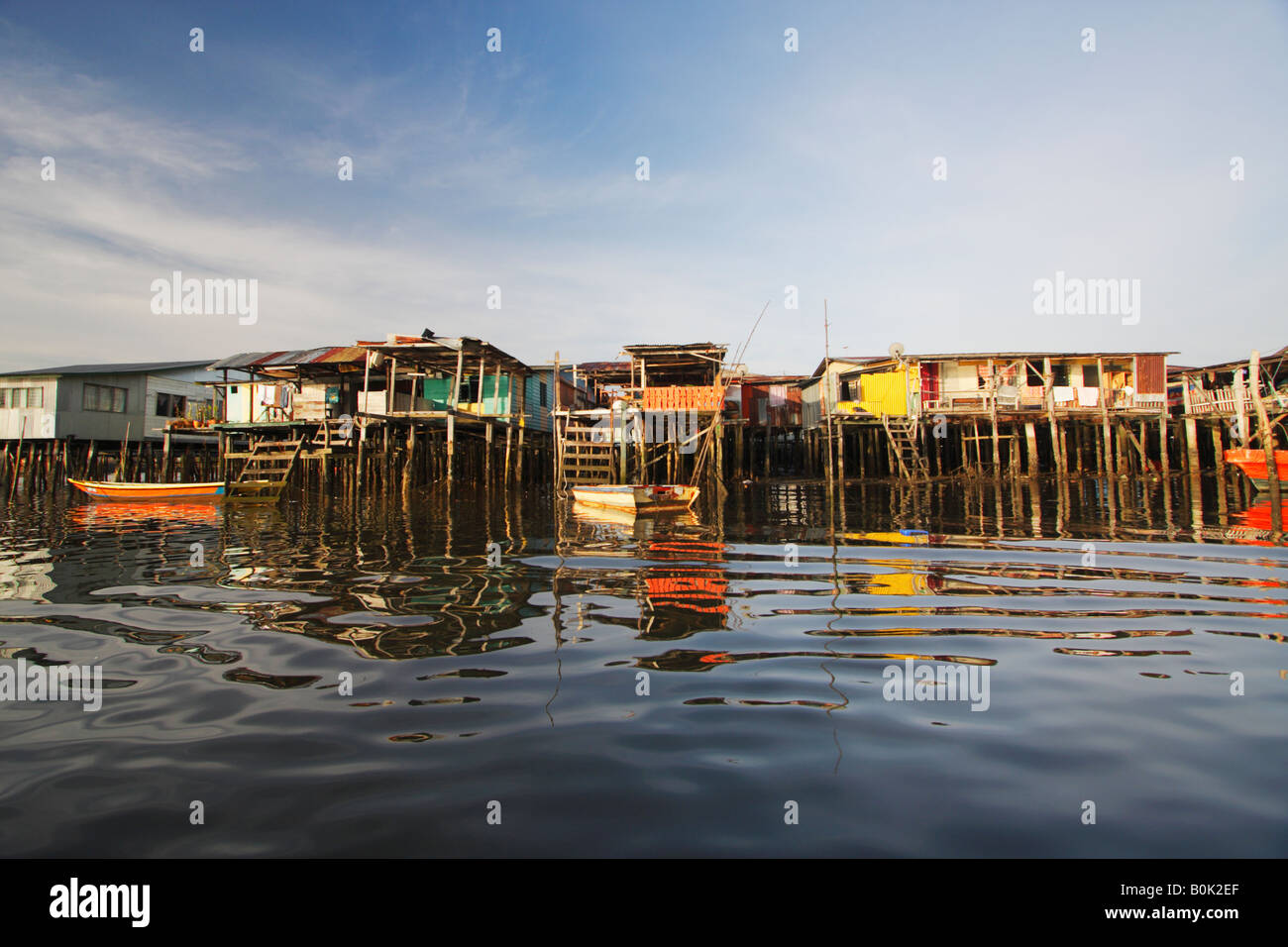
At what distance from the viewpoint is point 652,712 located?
3895 millimetres

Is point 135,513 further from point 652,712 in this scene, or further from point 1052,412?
point 1052,412

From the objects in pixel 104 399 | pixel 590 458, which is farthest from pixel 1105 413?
pixel 104 399

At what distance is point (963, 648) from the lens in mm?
5090

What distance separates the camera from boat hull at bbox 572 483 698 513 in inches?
693

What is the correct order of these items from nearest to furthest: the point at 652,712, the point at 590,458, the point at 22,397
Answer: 1. the point at 652,712
2. the point at 590,458
3. the point at 22,397

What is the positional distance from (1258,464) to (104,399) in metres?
51.8

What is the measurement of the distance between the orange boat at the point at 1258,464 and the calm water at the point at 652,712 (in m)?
16.3

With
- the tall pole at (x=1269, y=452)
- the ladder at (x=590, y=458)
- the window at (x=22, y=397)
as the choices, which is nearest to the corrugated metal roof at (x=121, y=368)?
the window at (x=22, y=397)

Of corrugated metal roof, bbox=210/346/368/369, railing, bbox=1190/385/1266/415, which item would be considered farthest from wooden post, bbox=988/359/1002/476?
corrugated metal roof, bbox=210/346/368/369

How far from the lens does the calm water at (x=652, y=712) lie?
8.96 ft

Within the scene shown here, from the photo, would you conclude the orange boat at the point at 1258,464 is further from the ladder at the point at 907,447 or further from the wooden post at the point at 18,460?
the wooden post at the point at 18,460

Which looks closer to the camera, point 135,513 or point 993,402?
point 135,513
